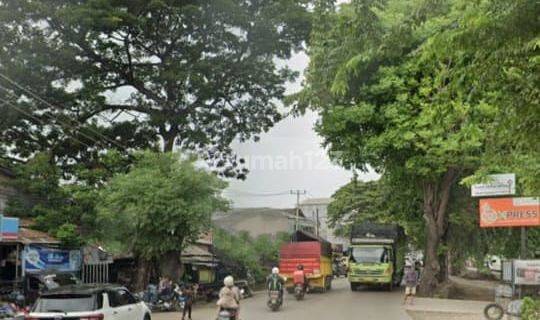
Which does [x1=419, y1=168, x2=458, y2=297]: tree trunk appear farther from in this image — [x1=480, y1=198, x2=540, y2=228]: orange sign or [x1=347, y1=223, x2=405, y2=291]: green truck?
[x1=480, y1=198, x2=540, y2=228]: orange sign

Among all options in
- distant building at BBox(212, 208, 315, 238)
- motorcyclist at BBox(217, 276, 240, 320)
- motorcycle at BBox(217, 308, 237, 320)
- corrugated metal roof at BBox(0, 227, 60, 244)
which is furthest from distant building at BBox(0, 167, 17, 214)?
distant building at BBox(212, 208, 315, 238)

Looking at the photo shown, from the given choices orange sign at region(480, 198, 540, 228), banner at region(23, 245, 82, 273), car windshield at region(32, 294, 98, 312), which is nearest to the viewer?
car windshield at region(32, 294, 98, 312)

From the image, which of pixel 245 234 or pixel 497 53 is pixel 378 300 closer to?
pixel 245 234

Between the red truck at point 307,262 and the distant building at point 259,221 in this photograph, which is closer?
the red truck at point 307,262

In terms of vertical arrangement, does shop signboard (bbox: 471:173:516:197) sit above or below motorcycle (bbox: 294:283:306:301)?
Result: above

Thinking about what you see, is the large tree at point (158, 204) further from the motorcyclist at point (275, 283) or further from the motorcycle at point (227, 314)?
the motorcycle at point (227, 314)

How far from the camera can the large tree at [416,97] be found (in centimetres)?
552

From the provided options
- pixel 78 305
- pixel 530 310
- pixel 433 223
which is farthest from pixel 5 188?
pixel 530 310

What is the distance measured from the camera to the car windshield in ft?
43.8

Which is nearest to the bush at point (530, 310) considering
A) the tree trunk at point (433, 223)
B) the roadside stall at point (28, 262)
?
the roadside stall at point (28, 262)

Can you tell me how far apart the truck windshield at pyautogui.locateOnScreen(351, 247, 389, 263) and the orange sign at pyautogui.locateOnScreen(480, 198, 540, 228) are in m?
12.8

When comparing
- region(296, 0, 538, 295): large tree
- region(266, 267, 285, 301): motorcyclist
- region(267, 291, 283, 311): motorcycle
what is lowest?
region(267, 291, 283, 311): motorcycle

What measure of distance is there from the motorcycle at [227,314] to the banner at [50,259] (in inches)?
438

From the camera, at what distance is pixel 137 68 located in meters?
35.0
